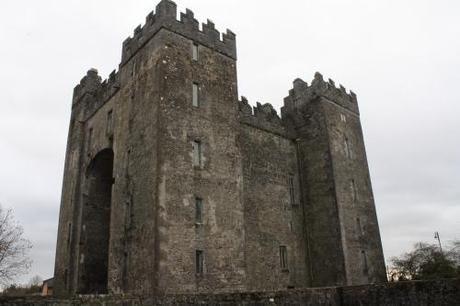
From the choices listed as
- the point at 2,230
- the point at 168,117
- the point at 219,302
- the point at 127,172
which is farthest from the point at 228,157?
the point at 2,230

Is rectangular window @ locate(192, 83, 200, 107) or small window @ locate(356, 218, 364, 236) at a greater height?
rectangular window @ locate(192, 83, 200, 107)

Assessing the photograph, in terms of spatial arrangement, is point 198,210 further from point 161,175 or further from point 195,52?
point 195,52

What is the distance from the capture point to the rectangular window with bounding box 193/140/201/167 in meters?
19.1

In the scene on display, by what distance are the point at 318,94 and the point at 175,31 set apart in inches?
425

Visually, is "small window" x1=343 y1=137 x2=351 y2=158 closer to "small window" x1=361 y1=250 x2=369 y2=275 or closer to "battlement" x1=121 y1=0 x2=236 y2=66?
"small window" x1=361 y1=250 x2=369 y2=275

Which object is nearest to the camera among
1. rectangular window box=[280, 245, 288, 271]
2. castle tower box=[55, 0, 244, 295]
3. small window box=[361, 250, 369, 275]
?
castle tower box=[55, 0, 244, 295]

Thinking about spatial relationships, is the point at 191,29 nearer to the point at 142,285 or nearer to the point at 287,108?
the point at 287,108

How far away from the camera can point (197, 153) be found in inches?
764

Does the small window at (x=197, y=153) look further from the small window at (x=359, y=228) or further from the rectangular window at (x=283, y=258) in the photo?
the small window at (x=359, y=228)

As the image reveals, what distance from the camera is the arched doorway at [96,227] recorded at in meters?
22.9

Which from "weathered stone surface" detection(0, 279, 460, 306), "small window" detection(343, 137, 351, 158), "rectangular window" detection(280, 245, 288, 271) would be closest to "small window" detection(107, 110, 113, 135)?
"rectangular window" detection(280, 245, 288, 271)

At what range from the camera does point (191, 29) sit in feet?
70.7

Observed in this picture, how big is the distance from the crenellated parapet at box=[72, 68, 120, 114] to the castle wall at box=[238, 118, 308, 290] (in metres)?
7.98

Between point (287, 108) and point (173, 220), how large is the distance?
15.2 meters
